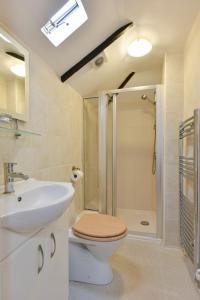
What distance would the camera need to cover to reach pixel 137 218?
8.64 feet

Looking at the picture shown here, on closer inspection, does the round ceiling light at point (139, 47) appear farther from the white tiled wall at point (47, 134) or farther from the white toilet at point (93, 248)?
the white toilet at point (93, 248)

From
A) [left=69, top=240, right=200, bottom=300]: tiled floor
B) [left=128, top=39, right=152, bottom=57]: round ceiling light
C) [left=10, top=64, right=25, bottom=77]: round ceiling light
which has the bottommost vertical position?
[left=69, top=240, right=200, bottom=300]: tiled floor

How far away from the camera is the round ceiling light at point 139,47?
6.03ft

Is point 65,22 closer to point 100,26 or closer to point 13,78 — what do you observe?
point 100,26

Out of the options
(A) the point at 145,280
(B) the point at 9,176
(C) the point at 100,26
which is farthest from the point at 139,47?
(A) the point at 145,280

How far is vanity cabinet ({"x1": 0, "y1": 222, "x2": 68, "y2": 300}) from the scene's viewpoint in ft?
2.04

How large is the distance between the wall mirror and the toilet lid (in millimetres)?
943

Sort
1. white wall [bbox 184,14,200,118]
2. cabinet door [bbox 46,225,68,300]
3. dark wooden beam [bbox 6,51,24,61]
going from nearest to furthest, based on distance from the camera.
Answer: cabinet door [bbox 46,225,68,300] → dark wooden beam [bbox 6,51,24,61] → white wall [bbox 184,14,200,118]

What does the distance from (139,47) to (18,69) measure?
4.26 feet

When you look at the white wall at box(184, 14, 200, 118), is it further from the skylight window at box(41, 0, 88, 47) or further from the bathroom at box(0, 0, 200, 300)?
the skylight window at box(41, 0, 88, 47)

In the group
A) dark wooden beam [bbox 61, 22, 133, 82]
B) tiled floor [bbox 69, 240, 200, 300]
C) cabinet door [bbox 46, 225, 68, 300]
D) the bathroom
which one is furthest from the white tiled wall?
tiled floor [bbox 69, 240, 200, 300]

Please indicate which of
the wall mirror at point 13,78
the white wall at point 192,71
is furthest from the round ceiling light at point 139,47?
the wall mirror at point 13,78

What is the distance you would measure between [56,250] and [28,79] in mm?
1127

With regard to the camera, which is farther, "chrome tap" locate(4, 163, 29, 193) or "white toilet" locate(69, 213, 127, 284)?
"white toilet" locate(69, 213, 127, 284)
